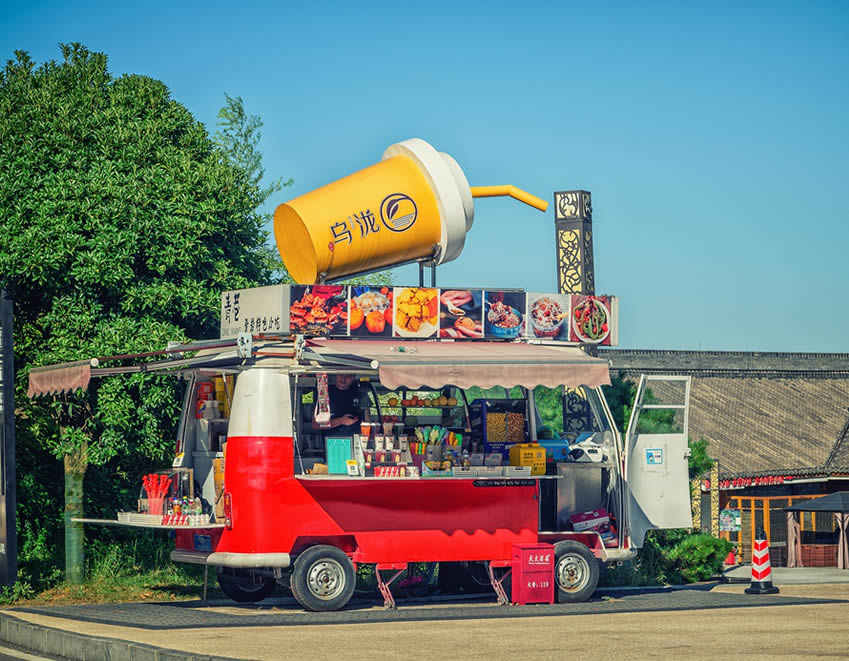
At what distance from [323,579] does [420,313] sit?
345cm

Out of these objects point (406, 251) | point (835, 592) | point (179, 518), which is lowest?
point (835, 592)

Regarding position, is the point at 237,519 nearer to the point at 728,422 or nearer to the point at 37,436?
the point at 37,436

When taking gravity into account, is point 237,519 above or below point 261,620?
above

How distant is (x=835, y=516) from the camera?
33.7 metres

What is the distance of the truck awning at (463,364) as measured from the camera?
52.0ft

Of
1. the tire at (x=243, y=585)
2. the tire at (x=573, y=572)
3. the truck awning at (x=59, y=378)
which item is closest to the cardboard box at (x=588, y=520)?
the tire at (x=573, y=572)

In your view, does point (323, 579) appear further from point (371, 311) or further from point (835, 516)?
point (835, 516)

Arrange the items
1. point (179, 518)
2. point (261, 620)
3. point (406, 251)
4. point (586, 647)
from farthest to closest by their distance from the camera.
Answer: point (406, 251) → point (179, 518) → point (261, 620) → point (586, 647)

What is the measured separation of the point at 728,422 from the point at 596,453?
2128 cm

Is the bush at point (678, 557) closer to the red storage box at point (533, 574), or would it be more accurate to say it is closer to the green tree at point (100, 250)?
the red storage box at point (533, 574)

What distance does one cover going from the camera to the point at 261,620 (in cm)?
1548

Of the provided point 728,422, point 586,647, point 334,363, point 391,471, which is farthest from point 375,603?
point 728,422

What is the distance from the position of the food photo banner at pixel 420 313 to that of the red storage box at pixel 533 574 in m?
2.72

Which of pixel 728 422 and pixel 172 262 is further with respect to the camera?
pixel 728 422
